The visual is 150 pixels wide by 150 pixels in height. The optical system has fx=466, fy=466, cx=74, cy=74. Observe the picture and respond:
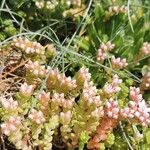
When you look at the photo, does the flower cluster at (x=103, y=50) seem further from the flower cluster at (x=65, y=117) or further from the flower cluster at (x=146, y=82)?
the flower cluster at (x=65, y=117)

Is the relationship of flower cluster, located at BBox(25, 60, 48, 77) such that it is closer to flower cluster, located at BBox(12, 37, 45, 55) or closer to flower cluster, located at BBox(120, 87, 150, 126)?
flower cluster, located at BBox(12, 37, 45, 55)

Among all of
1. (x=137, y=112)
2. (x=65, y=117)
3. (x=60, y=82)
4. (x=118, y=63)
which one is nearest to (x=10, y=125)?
(x=65, y=117)

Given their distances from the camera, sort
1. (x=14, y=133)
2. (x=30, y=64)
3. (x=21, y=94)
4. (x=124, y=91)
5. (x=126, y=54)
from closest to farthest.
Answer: (x=14, y=133)
(x=21, y=94)
(x=30, y=64)
(x=124, y=91)
(x=126, y=54)

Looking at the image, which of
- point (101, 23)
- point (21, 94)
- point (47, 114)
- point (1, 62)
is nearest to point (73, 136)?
point (47, 114)

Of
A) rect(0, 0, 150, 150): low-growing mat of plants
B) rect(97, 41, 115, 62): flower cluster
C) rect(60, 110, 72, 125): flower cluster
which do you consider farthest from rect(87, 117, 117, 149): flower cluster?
rect(97, 41, 115, 62): flower cluster

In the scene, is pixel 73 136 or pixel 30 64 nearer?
pixel 73 136

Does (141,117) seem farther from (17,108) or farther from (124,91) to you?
(17,108)

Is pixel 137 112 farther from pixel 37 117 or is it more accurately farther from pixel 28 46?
pixel 28 46
